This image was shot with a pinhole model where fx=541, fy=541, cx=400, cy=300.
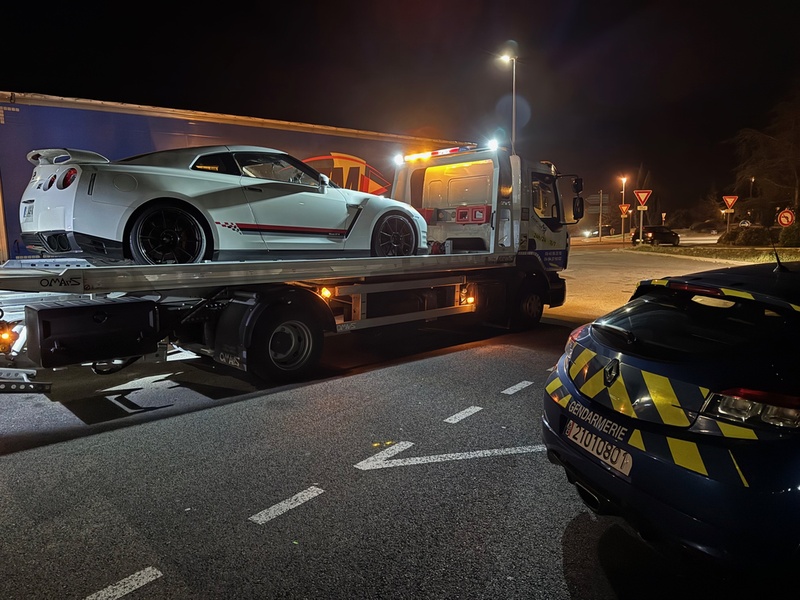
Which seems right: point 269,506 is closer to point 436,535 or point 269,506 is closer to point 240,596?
point 240,596

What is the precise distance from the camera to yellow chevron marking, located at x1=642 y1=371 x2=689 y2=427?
2.33 meters

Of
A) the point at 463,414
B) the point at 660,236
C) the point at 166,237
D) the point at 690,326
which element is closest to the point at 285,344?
the point at 166,237

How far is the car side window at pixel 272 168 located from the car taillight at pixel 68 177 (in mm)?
1554

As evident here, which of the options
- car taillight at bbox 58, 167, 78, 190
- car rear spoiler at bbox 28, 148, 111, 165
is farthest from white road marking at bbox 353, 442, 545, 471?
car rear spoiler at bbox 28, 148, 111, 165

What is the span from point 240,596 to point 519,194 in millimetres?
6819

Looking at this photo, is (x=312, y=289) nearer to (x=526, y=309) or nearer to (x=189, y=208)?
(x=189, y=208)

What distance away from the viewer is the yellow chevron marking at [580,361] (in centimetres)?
295

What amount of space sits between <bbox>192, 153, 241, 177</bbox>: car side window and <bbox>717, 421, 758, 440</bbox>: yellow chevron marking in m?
4.84

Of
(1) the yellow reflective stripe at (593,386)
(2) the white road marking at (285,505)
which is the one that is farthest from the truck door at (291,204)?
(1) the yellow reflective stripe at (593,386)

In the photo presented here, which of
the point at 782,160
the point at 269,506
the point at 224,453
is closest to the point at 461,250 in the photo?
the point at 224,453

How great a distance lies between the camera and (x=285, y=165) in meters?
6.14

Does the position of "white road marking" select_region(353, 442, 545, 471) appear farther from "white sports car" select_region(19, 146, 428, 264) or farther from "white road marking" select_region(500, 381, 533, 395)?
"white sports car" select_region(19, 146, 428, 264)

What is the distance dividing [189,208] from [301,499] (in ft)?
10.3

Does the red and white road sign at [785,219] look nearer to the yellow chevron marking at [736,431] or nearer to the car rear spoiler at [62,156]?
the yellow chevron marking at [736,431]
